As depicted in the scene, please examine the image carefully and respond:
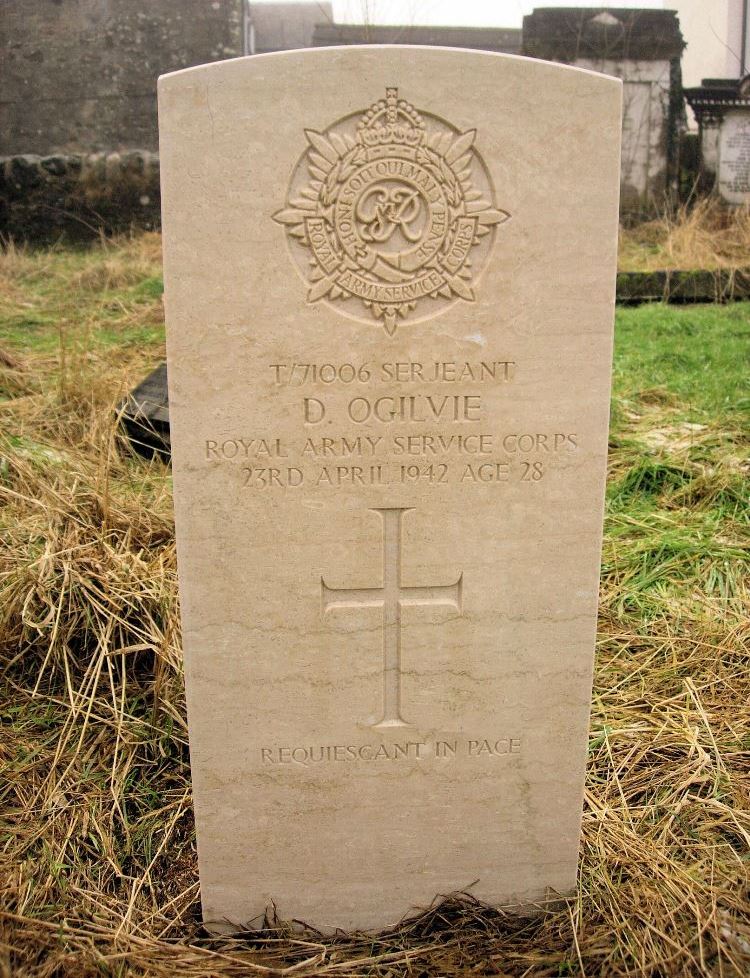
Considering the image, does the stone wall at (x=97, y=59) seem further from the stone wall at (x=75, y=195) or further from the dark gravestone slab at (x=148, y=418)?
the dark gravestone slab at (x=148, y=418)

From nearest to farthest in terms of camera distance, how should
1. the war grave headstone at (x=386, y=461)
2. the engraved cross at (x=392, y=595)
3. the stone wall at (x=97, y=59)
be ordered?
1. the war grave headstone at (x=386, y=461)
2. the engraved cross at (x=392, y=595)
3. the stone wall at (x=97, y=59)

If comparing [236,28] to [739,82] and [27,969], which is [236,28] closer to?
[739,82]

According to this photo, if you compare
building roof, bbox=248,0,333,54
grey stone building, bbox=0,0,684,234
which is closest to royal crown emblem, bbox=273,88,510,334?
grey stone building, bbox=0,0,684,234

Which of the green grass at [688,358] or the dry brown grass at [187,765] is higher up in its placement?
the green grass at [688,358]

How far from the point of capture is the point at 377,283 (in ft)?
5.85

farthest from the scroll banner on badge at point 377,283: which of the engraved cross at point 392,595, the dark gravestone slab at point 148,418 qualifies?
the dark gravestone slab at point 148,418

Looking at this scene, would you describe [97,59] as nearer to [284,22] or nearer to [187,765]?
Answer: [187,765]

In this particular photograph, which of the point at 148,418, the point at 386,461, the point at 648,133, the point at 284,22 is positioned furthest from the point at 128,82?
the point at 284,22

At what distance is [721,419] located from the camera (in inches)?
179

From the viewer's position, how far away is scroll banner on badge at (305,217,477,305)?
1743 millimetres

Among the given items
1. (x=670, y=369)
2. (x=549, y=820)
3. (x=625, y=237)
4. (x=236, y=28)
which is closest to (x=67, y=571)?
(x=549, y=820)

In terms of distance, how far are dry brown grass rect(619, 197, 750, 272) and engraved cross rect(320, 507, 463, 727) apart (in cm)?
651

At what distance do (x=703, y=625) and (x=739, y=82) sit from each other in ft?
32.8

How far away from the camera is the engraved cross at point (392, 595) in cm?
194
